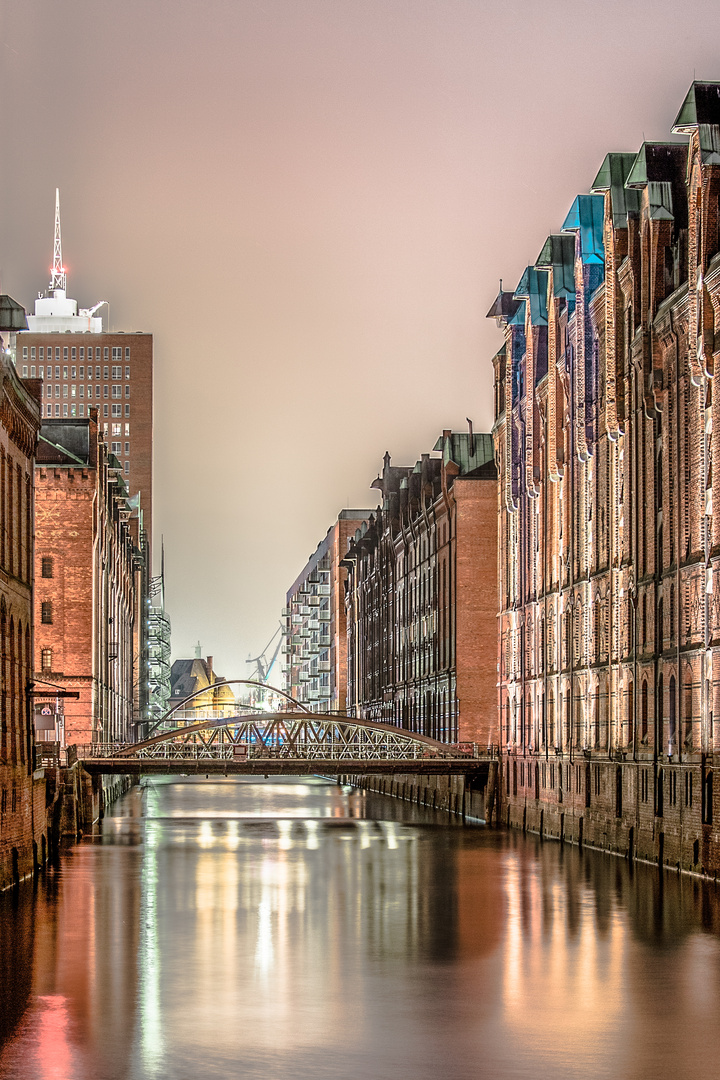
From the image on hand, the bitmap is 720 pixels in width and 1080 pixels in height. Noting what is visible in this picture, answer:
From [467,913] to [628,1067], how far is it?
20471mm

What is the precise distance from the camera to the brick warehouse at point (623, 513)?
50312 mm

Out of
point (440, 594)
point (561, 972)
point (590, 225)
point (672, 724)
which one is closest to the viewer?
point (561, 972)

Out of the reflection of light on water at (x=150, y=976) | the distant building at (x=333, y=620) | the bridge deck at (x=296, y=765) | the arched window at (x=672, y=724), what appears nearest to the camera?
the reflection of light on water at (x=150, y=976)

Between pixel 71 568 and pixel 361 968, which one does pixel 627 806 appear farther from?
pixel 71 568

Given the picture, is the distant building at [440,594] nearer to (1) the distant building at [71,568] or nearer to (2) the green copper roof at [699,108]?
(1) the distant building at [71,568]

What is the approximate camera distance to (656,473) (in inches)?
2194

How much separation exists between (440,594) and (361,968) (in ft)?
212

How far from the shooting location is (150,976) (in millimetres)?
34375

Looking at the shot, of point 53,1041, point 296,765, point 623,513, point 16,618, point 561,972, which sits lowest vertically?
point 561,972

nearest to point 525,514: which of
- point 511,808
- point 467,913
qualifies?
point 511,808

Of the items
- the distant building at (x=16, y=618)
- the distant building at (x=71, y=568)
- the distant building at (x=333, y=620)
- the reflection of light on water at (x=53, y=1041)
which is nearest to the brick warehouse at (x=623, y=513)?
the distant building at (x=16, y=618)

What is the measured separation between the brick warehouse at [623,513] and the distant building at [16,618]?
19.4 m

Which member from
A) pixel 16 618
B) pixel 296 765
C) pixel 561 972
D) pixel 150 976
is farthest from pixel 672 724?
pixel 296 765

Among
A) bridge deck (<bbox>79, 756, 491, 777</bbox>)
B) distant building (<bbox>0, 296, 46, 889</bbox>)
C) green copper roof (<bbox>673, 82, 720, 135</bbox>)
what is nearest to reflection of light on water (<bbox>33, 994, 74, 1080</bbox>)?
distant building (<bbox>0, 296, 46, 889</bbox>)
